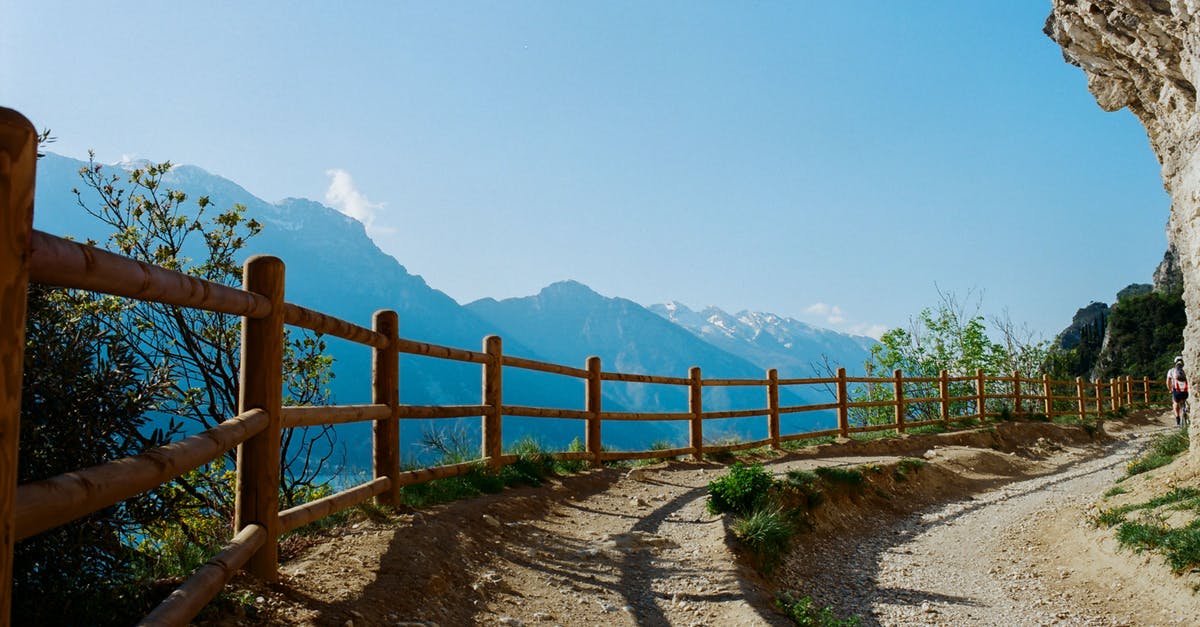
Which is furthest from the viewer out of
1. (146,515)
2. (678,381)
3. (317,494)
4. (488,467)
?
(678,381)

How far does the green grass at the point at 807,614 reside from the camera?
5.28m

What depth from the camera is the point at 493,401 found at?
28.0 feet

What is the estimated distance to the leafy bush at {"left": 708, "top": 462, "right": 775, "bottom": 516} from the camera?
24.7ft

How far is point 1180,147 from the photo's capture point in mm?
11383

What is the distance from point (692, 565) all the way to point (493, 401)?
10.6 feet

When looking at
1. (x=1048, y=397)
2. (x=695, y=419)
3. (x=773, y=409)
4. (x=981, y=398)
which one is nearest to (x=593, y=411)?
(x=695, y=419)

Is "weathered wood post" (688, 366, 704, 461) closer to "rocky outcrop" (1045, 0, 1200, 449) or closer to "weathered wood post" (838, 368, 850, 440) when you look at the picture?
"weathered wood post" (838, 368, 850, 440)

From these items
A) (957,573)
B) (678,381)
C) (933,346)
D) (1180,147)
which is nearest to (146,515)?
(957,573)

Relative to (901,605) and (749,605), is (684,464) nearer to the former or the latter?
(901,605)

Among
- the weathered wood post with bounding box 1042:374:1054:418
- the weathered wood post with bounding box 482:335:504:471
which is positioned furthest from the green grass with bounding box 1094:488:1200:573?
the weathered wood post with bounding box 1042:374:1054:418

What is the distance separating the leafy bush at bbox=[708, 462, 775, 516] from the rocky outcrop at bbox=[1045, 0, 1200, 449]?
5.82 metres

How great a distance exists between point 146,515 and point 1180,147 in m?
13.2

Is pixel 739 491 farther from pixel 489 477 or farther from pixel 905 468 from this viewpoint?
pixel 905 468

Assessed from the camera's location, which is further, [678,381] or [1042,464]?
[1042,464]
